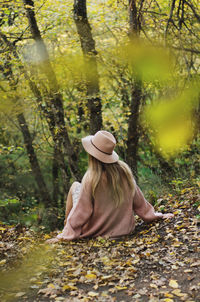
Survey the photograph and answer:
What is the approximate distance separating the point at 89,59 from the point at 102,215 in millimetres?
3624

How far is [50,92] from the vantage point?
24.4ft

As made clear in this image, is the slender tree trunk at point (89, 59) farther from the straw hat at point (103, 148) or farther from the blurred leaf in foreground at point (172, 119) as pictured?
the blurred leaf in foreground at point (172, 119)

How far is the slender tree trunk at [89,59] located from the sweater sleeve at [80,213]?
275 centimetres

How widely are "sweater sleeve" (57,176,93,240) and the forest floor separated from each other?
128mm

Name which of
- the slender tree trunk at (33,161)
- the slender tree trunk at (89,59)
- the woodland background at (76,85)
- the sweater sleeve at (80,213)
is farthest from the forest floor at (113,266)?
the slender tree trunk at (33,161)

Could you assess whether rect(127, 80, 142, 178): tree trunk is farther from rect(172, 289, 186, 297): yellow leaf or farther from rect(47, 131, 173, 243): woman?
rect(172, 289, 186, 297): yellow leaf

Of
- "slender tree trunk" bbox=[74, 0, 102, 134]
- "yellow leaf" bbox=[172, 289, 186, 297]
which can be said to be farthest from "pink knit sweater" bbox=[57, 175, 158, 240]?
"slender tree trunk" bbox=[74, 0, 102, 134]

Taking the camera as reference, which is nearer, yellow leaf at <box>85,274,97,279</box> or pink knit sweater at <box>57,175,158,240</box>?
yellow leaf at <box>85,274,97,279</box>

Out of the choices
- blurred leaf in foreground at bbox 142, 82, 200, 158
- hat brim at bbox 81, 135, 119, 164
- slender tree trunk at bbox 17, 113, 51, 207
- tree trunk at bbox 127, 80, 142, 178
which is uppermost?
blurred leaf in foreground at bbox 142, 82, 200, 158

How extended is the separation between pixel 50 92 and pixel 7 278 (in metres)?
5.06

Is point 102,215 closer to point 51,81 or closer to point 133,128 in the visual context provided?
point 133,128

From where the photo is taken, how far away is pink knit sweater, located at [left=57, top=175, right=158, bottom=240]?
4.17m

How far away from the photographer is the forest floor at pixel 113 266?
2.69 meters

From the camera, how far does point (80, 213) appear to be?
13.7 ft
